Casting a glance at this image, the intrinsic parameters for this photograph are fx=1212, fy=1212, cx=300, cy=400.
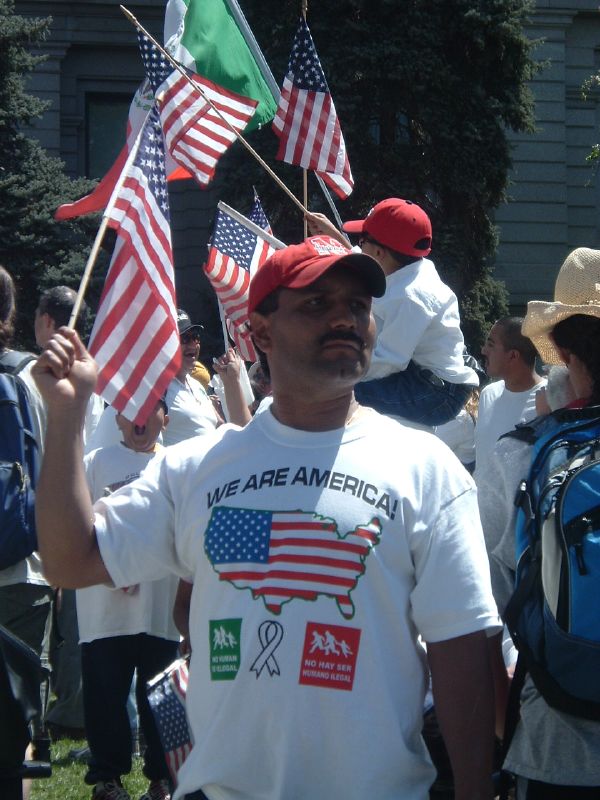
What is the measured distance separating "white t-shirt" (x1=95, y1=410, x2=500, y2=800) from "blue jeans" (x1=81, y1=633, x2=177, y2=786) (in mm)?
2873

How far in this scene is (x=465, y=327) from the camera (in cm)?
2162

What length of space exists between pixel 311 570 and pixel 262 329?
663mm

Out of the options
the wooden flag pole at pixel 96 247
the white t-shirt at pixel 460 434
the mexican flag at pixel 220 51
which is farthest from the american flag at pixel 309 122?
the wooden flag pole at pixel 96 247

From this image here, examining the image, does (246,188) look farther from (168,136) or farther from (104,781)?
(104,781)

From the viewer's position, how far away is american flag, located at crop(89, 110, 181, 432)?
11.7ft

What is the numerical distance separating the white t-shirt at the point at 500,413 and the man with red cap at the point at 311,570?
175 inches

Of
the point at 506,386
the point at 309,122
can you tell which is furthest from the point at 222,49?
the point at 506,386

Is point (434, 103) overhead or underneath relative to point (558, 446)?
overhead

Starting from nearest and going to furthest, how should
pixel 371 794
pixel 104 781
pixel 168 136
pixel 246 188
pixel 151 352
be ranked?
pixel 371 794 < pixel 151 352 < pixel 104 781 < pixel 168 136 < pixel 246 188

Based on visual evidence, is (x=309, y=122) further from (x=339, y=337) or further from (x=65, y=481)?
(x=65, y=481)

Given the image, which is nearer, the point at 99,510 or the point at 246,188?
the point at 99,510

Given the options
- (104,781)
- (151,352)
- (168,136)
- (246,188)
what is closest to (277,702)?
(151,352)

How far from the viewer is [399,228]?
4.63 m

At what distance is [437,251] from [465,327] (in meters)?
1.44
